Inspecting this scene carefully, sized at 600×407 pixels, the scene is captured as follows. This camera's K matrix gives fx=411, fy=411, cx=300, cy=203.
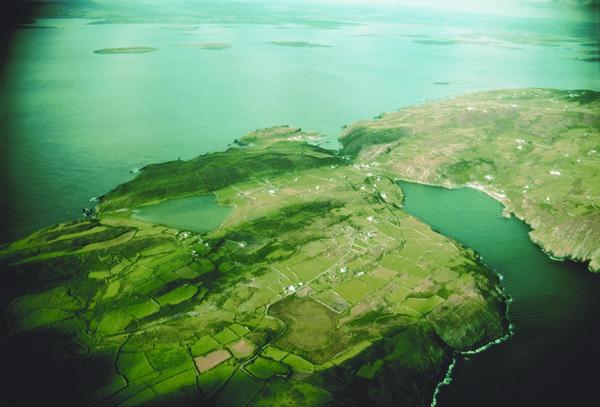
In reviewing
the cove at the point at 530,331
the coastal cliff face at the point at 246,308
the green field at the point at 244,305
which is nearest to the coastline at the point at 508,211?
the cove at the point at 530,331

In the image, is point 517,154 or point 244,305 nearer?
point 244,305

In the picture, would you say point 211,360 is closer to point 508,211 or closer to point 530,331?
point 530,331

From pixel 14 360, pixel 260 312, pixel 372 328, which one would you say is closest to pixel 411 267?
pixel 372 328

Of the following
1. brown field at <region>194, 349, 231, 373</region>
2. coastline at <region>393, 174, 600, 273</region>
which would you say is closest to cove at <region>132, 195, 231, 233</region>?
brown field at <region>194, 349, 231, 373</region>

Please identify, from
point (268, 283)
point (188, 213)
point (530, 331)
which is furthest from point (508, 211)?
point (188, 213)

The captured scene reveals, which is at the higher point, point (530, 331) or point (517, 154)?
point (517, 154)

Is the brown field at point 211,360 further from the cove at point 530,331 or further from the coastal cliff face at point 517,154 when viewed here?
the coastal cliff face at point 517,154

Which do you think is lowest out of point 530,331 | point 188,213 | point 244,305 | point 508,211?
point 188,213
